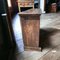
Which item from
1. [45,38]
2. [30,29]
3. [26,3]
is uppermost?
[26,3]

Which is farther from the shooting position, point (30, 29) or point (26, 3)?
point (26, 3)

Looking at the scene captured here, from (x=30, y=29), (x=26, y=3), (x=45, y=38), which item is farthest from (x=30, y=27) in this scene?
(x=26, y=3)

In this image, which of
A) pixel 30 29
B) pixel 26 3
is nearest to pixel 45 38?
pixel 30 29

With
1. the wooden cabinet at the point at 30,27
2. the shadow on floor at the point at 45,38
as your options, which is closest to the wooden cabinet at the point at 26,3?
the shadow on floor at the point at 45,38

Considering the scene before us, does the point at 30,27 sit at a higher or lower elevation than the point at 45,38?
higher

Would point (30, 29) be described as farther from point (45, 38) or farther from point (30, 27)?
point (45, 38)

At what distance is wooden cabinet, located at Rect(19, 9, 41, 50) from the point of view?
1882mm

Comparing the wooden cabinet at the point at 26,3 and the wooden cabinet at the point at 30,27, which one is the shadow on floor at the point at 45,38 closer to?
the wooden cabinet at the point at 30,27

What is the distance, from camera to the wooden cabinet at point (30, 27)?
1.88 metres

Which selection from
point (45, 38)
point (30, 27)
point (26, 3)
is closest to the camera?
point (30, 27)

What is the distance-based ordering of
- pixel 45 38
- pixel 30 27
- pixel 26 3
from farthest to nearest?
pixel 26 3
pixel 45 38
pixel 30 27

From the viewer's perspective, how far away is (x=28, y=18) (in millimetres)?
1896

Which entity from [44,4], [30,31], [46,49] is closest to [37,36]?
[30,31]

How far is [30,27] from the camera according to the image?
6.45 ft
